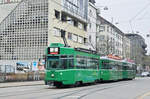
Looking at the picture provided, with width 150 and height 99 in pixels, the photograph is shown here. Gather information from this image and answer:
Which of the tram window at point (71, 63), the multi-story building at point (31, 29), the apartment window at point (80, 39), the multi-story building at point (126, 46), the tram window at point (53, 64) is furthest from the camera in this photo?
the multi-story building at point (126, 46)

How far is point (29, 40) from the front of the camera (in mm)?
46281

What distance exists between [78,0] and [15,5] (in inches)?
494

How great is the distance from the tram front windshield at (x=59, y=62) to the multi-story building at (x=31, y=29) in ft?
76.3

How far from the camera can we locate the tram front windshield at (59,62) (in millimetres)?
21328

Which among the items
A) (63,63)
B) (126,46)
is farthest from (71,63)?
(126,46)

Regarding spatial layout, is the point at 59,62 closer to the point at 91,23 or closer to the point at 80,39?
the point at 80,39

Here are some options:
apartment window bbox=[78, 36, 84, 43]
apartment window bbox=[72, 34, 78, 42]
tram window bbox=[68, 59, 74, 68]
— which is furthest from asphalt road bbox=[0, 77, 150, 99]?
apartment window bbox=[78, 36, 84, 43]

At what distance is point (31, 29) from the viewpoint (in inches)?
1827

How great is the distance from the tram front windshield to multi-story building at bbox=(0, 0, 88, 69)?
2325 centimetres

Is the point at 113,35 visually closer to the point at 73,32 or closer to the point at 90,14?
the point at 90,14

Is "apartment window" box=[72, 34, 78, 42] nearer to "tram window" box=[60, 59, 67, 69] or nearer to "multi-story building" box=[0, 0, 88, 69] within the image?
"multi-story building" box=[0, 0, 88, 69]

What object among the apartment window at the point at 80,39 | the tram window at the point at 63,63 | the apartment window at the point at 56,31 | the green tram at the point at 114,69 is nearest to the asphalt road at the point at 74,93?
the tram window at the point at 63,63

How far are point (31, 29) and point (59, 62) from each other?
85.7ft

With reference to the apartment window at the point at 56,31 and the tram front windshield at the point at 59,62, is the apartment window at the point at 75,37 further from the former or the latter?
the tram front windshield at the point at 59,62
